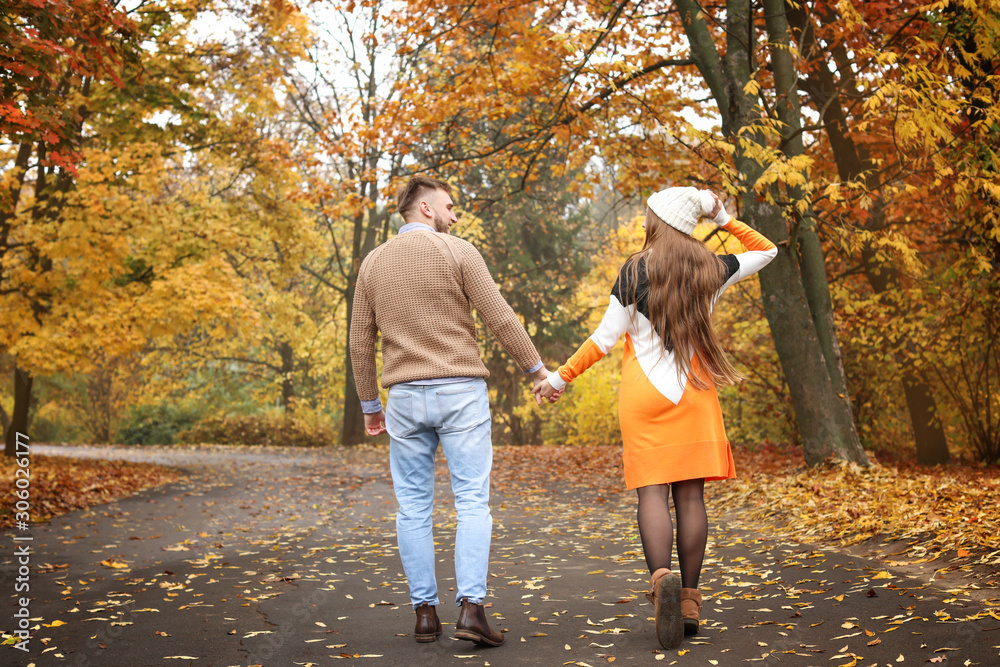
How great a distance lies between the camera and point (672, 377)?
3.48 meters

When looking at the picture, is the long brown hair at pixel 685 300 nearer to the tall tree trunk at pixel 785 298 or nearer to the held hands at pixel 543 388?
the held hands at pixel 543 388

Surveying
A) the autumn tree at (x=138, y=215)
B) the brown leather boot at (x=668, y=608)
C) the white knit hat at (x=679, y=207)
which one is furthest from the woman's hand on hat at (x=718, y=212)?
the autumn tree at (x=138, y=215)

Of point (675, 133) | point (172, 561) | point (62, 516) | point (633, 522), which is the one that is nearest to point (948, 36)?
point (675, 133)

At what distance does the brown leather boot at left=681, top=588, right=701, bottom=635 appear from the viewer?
11.2ft

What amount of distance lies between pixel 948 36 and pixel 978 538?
4.82m

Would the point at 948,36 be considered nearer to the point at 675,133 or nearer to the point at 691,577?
the point at 675,133

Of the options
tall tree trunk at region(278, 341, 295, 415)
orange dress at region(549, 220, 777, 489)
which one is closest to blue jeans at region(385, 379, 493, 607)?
orange dress at region(549, 220, 777, 489)

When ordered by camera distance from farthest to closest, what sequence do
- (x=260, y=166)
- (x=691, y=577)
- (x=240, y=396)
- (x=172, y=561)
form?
(x=240, y=396) → (x=260, y=166) → (x=172, y=561) → (x=691, y=577)

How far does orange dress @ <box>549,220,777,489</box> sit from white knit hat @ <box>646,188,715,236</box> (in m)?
0.32

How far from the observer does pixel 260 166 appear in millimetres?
14430

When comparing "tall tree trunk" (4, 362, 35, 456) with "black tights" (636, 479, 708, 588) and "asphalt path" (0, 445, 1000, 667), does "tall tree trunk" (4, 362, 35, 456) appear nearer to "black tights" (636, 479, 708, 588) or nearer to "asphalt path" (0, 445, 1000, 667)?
"asphalt path" (0, 445, 1000, 667)

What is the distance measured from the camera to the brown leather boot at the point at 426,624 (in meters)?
3.55

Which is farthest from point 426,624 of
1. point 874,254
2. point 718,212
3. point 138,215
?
point 138,215

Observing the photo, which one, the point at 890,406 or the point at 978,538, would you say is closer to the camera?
the point at 978,538
